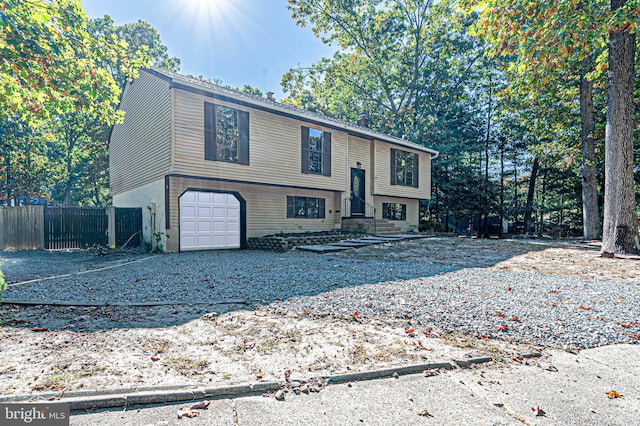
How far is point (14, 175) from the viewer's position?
21.5m

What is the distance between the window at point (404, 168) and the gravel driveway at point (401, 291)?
8907mm

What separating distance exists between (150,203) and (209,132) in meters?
3.60

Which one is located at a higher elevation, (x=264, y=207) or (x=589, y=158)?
(x=589, y=158)

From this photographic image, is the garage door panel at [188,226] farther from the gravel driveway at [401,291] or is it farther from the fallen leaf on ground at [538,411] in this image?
the fallen leaf on ground at [538,411]

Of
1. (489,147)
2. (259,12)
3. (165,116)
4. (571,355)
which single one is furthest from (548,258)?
(489,147)

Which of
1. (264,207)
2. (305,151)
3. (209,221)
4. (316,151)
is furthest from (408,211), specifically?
(209,221)

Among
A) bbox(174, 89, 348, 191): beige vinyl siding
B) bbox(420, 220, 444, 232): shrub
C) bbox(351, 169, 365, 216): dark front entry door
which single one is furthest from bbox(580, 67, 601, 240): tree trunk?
bbox(174, 89, 348, 191): beige vinyl siding

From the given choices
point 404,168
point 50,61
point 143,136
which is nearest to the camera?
point 50,61

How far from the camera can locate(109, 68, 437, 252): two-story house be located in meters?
10.0

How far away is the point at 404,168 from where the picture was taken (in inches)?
674

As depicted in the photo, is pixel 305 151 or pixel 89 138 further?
pixel 89 138

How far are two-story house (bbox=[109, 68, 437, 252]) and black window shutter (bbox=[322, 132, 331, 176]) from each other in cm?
5

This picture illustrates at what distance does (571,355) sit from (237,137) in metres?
10.3

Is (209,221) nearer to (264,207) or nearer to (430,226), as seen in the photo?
(264,207)
